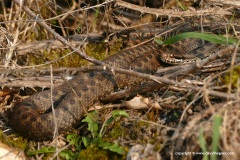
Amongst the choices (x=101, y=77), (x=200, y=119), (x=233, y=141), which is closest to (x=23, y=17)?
(x=101, y=77)

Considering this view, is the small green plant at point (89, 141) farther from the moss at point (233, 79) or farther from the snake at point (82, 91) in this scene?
the moss at point (233, 79)

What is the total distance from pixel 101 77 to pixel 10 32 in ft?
6.37

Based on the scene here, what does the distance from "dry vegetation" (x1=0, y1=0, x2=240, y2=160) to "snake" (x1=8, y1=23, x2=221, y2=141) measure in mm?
192

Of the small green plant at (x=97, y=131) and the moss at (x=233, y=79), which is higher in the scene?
the moss at (x=233, y=79)

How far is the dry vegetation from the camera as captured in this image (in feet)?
14.8

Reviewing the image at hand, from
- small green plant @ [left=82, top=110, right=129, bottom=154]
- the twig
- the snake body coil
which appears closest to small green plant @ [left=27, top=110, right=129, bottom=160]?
small green plant @ [left=82, top=110, right=129, bottom=154]

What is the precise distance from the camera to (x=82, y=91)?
22.4 ft

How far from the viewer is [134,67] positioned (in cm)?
757

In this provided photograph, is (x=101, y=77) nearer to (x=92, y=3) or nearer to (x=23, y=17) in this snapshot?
(x=23, y=17)

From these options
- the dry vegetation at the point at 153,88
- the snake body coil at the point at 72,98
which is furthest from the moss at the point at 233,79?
the snake body coil at the point at 72,98

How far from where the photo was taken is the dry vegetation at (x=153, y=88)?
177 inches

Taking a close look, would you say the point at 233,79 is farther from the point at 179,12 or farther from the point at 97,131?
the point at 179,12

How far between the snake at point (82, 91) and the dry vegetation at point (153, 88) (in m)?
0.19

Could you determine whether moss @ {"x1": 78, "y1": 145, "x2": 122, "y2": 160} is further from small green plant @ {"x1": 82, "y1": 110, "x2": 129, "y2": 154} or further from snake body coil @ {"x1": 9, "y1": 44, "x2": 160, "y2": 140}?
snake body coil @ {"x1": 9, "y1": 44, "x2": 160, "y2": 140}
